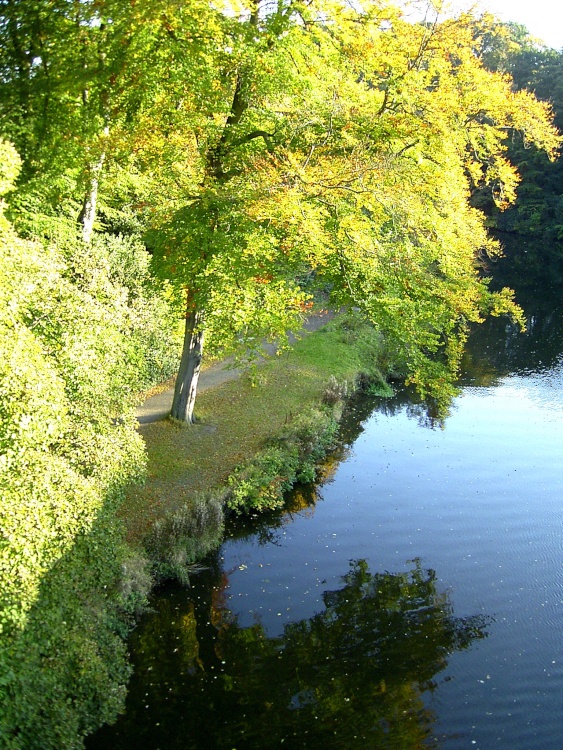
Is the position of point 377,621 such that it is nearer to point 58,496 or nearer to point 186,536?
point 186,536

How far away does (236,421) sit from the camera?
17016mm

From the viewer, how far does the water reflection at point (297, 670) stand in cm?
860

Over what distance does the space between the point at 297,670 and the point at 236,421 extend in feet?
26.5

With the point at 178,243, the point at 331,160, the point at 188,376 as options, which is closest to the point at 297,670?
the point at 188,376

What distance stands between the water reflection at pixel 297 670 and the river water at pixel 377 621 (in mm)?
25

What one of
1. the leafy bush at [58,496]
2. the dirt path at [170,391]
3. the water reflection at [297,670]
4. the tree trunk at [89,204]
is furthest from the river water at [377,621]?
the tree trunk at [89,204]

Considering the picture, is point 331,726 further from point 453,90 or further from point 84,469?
point 453,90

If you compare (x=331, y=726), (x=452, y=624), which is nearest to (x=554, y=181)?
(x=452, y=624)

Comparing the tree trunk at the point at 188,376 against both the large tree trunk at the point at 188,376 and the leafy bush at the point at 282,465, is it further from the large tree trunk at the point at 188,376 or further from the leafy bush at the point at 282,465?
the leafy bush at the point at 282,465

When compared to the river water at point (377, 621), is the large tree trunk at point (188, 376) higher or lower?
higher

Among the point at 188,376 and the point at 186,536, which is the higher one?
the point at 188,376

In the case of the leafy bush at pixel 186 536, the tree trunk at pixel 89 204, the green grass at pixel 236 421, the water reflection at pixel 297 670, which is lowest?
the water reflection at pixel 297 670

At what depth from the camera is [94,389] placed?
8672 mm

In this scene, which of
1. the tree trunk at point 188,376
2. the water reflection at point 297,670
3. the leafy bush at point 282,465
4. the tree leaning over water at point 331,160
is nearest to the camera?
the water reflection at point 297,670
